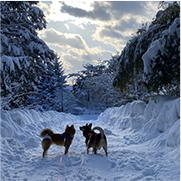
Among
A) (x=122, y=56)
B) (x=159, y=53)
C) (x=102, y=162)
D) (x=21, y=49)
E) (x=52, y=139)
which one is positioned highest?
(x=21, y=49)

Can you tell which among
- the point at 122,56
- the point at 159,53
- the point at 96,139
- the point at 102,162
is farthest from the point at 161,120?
the point at 122,56

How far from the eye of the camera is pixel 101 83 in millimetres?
36375

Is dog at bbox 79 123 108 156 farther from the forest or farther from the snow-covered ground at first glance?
the forest

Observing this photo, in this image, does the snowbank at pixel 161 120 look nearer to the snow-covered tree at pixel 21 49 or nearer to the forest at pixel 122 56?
the forest at pixel 122 56

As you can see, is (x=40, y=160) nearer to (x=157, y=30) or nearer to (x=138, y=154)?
(x=138, y=154)

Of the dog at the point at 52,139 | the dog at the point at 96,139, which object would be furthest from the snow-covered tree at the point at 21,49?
the dog at the point at 96,139

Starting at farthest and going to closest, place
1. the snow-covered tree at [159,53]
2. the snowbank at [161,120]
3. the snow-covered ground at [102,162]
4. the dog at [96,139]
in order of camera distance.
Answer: the snow-covered tree at [159,53], the snowbank at [161,120], the dog at [96,139], the snow-covered ground at [102,162]

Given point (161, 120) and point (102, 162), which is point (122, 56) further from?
point (102, 162)

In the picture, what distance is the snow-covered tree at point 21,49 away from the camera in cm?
930

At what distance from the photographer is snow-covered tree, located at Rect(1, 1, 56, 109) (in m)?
9.30

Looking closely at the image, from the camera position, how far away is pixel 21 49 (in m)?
10.7

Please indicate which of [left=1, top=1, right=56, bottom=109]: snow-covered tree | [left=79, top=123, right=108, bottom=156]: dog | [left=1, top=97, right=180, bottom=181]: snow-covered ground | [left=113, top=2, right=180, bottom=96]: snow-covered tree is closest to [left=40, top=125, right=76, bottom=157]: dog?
[left=1, top=97, right=180, bottom=181]: snow-covered ground

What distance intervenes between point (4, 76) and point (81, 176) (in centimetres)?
571

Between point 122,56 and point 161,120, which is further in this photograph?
point 122,56
